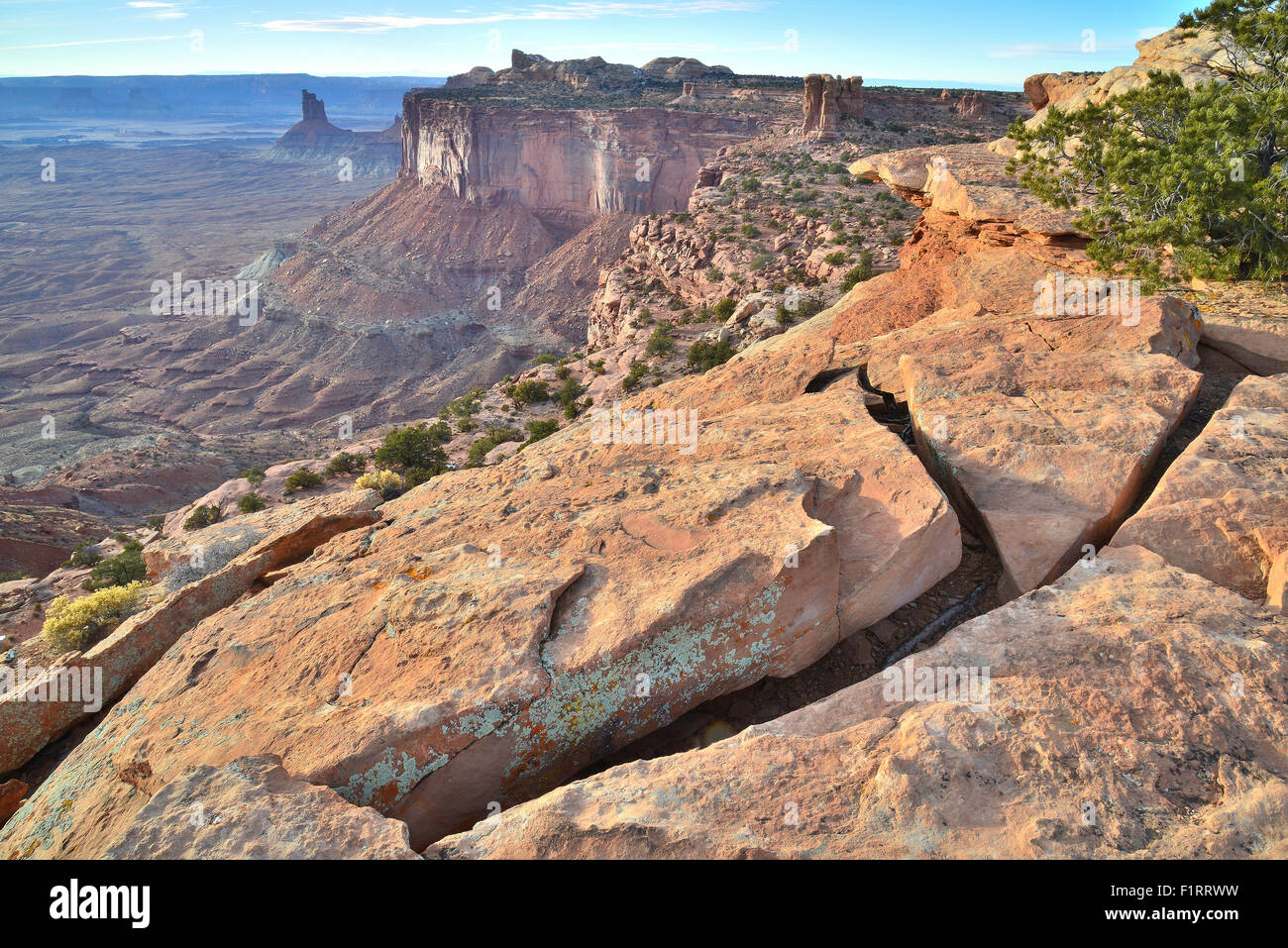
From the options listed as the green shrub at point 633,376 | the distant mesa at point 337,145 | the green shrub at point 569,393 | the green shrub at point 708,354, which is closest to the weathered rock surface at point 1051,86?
the green shrub at point 708,354

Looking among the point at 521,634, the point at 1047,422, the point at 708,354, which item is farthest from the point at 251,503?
the point at 1047,422

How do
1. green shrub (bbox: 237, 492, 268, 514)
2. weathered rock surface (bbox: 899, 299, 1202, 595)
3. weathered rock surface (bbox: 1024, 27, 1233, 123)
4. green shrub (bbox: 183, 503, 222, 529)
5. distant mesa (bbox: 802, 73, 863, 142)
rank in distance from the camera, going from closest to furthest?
weathered rock surface (bbox: 899, 299, 1202, 595) < weathered rock surface (bbox: 1024, 27, 1233, 123) < green shrub (bbox: 237, 492, 268, 514) < green shrub (bbox: 183, 503, 222, 529) < distant mesa (bbox: 802, 73, 863, 142)

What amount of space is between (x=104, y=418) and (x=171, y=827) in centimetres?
6309

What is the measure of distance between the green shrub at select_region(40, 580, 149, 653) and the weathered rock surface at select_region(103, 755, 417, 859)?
29.8 ft

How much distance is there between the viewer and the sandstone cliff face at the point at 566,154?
6788 centimetres

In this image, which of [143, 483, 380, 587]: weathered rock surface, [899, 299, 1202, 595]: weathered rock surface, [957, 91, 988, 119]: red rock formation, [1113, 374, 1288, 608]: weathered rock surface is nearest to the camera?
[1113, 374, 1288, 608]: weathered rock surface

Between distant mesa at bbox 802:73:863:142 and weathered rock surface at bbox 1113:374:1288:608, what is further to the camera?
distant mesa at bbox 802:73:863:142

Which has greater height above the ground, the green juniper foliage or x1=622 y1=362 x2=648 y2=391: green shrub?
the green juniper foliage

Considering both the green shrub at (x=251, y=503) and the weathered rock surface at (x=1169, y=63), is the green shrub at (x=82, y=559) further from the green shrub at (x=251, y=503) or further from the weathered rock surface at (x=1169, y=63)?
the weathered rock surface at (x=1169, y=63)

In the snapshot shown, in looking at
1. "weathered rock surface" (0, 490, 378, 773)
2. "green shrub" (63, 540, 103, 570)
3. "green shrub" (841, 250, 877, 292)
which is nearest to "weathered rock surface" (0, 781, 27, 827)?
→ "weathered rock surface" (0, 490, 378, 773)

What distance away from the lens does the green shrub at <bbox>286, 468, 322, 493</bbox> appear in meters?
28.6

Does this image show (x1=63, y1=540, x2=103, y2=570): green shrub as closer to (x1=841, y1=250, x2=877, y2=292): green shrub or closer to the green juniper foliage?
the green juniper foliage

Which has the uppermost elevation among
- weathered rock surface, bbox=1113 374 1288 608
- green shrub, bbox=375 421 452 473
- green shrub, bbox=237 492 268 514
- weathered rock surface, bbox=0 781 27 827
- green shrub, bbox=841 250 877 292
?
green shrub, bbox=841 250 877 292

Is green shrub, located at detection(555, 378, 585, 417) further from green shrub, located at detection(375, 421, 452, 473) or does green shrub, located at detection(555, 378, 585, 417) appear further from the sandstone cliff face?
the sandstone cliff face
